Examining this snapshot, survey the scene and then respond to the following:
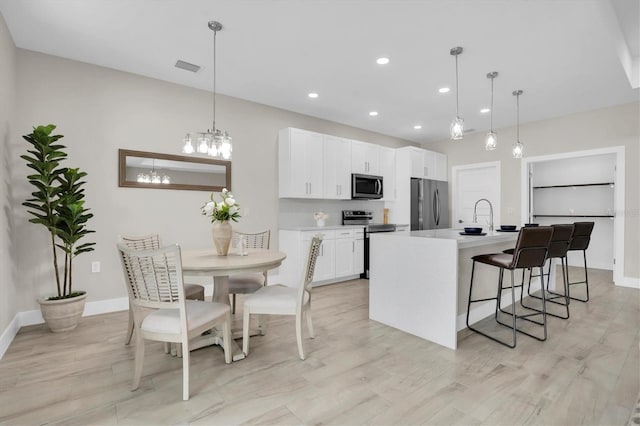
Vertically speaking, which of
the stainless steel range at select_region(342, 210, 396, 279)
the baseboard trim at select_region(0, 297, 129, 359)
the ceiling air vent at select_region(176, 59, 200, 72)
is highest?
the ceiling air vent at select_region(176, 59, 200, 72)

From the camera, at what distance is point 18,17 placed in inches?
103

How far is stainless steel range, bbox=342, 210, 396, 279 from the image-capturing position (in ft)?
17.5

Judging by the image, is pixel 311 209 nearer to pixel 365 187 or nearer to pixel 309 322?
pixel 365 187

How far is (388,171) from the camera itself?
6.14 metres

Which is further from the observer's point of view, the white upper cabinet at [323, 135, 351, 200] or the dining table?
the white upper cabinet at [323, 135, 351, 200]

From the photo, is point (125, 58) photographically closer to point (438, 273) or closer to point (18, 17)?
point (18, 17)

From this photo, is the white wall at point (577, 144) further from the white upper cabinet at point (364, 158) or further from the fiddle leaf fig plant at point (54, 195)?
the fiddle leaf fig plant at point (54, 195)

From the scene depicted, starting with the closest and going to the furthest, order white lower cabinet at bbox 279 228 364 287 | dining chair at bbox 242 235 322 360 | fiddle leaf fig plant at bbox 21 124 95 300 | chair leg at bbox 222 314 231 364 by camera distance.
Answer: chair leg at bbox 222 314 231 364, dining chair at bbox 242 235 322 360, fiddle leaf fig plant at bbox 21 124 95 300, white lower cabinet at bbox 279 228 364 287

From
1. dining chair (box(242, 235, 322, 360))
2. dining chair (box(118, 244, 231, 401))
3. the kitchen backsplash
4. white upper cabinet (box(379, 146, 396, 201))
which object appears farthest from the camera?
white upper cabinet (box(379, 146, 396, 201))

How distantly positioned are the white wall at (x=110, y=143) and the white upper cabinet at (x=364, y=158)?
1.84m

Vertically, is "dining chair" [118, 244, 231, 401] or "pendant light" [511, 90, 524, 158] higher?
"pendant light" [511, 90, 524, 158]

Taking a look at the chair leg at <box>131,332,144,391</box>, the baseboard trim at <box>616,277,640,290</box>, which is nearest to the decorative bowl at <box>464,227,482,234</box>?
the chair leg at <box>131,332,144,391</box>

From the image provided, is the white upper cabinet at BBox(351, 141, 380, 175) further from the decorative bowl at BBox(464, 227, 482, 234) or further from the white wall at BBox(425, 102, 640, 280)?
the decorative bowl at BBox(464, 227, 482, 234)

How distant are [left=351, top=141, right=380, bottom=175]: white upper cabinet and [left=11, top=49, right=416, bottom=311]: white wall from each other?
1.84 metres
